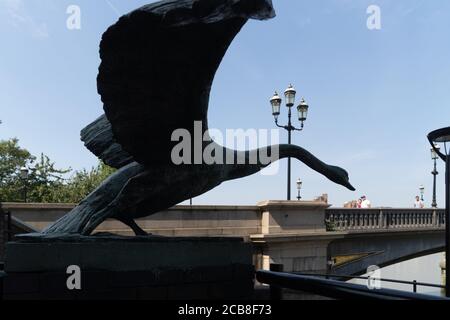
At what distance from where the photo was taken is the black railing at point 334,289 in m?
2.02

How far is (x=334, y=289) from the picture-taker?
2350 mm

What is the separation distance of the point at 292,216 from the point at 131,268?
12.2m

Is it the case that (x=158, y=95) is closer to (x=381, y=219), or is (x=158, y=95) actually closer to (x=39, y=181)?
(x=381, y=219)

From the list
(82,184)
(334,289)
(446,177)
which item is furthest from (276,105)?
(82,184)

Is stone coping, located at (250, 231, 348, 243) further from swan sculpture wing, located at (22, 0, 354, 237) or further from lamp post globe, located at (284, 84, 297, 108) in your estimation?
swan sculpture wing, located at (22, 0, 354, 237)

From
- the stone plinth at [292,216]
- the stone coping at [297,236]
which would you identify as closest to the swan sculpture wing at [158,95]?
the stone coping at [297,236]

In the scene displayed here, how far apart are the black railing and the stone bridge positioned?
10816mm

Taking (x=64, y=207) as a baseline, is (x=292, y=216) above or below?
below

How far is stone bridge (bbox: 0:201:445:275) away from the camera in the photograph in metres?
13.6
